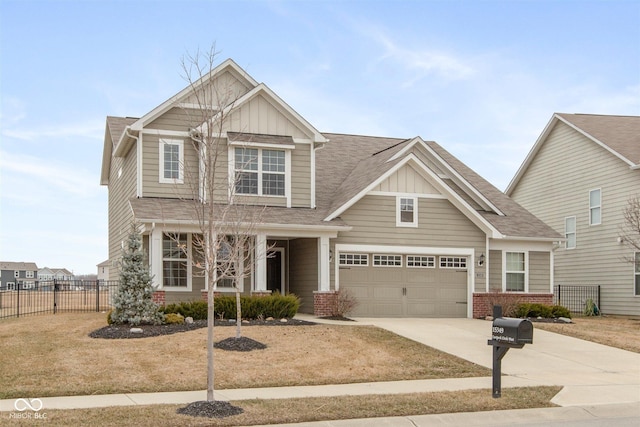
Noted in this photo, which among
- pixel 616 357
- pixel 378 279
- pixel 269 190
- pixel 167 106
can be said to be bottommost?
pixel 616 357

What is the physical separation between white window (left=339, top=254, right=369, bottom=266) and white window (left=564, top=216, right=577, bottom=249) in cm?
1231

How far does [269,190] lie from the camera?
25.1m

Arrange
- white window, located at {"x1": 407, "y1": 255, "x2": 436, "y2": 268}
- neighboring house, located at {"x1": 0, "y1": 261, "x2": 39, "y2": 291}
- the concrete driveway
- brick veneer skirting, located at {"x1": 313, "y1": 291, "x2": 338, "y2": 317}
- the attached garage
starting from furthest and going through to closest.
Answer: neighboring house, located at {"x1": 0, "y1": 261, "x2": 39, "y2": 291} → white window, located at {"x1": 407, "y1": 255, "x2": 436, "y2": 268} → the attached garage → brick veneer skirting, located at {"x1": 313, "y1": 291, "x2": 338, "y2": 317} → the concrete driveway

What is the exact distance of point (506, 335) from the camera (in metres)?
11.9

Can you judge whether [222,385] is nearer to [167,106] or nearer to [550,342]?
[550,342]

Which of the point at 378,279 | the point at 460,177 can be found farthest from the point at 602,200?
the point at 378,279

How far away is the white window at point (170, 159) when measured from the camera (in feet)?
78.7

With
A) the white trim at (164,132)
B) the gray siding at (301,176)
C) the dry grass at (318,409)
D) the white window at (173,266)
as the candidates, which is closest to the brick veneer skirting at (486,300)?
the gray siding at (301,176)

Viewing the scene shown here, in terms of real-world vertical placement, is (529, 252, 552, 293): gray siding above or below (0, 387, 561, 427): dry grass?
above

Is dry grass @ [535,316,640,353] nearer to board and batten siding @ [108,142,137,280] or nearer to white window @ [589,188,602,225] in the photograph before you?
white window @ [589,188,602,225]

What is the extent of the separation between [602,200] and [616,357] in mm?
14003

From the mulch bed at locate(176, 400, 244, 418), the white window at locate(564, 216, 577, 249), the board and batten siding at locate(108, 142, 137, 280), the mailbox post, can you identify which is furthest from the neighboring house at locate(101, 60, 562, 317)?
the mailbox post

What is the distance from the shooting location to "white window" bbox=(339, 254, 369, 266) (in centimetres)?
2488

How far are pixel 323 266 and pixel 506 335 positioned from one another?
12.5 meters
